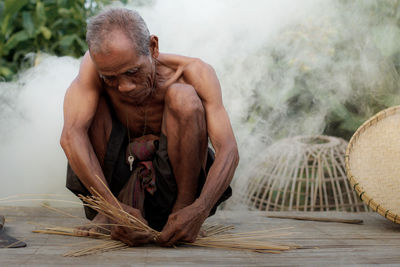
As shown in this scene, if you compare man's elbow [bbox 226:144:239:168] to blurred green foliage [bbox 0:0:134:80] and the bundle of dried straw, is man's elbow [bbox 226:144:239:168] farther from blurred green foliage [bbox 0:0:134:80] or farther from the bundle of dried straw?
blurred green foliage [bbox 0:0:134:80]

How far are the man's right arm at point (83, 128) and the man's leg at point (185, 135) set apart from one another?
0.29m

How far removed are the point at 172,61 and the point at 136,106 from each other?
238 millimetres

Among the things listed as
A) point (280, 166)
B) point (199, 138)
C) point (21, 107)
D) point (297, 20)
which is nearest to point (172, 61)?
point (199, 138)

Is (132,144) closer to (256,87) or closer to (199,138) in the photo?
(199,138)

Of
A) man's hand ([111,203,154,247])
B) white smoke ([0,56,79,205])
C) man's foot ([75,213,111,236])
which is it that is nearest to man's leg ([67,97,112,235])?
man's foot ([75,213,111,236])

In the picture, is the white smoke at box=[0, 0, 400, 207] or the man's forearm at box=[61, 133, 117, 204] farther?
the white smoke at box=[0, 0, 400, 207]

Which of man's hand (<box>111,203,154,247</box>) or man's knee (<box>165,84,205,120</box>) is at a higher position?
man's knee (<box>165,84,205,120</box>)

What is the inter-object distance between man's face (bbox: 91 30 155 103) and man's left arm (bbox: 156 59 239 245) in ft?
0.80

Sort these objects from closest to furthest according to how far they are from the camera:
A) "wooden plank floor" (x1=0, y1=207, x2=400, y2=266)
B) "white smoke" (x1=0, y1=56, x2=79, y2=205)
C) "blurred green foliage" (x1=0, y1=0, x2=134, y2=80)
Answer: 1. "wooden plank floor" (x1=0, y1=207, x2=400, y2=266)
2. "white smoke" (x1=0, y1=56, x2=79, y2=205)
3. "blurred green foliage" (x1=0, y1=0, x2=134, y2=80)

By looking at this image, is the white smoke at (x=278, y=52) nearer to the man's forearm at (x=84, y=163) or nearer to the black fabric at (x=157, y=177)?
the black fabric at (x=157, y=177)

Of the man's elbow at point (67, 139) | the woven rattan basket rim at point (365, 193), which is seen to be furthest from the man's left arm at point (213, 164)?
the woven rattan basket rim at point (365, 193)

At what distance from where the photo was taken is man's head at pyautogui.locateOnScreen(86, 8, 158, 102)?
1.91 m

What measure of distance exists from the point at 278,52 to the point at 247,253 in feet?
7.91

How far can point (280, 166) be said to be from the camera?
3.41 m
